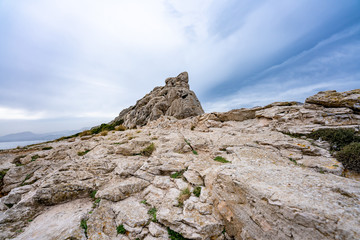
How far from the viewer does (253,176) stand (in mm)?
6234

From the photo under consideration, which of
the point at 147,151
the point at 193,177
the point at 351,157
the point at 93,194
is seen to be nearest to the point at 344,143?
the point at 351,157

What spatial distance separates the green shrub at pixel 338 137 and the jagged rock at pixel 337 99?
503 cm

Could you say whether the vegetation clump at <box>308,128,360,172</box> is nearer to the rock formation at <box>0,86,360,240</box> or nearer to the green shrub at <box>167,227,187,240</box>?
the rock formation at <box>0,86,360,240</box>

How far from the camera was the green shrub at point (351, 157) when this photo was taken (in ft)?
24.2

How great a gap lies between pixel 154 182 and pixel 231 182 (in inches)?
203

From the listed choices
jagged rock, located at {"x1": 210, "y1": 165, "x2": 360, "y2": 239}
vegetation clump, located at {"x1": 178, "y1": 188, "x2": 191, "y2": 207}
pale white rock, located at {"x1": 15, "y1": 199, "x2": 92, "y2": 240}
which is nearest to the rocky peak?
vegetation clump, located at {"x1": 178, "y1": 188, "x2": 191, "y2": 207}

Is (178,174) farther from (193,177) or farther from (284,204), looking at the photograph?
(284,204)

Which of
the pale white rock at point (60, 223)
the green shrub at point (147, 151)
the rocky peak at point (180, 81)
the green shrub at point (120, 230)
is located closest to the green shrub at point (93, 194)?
the pale white rock at point (60, 223)

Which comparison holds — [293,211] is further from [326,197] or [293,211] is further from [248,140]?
[248,140]

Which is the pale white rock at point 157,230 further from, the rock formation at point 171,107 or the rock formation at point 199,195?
the rock formation at point 171,107

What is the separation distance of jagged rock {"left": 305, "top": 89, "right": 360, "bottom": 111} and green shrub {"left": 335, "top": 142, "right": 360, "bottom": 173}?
8384 mm

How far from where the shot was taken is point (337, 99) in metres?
14.0

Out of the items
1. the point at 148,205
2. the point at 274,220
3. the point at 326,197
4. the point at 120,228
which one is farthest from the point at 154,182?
the point at 326,197

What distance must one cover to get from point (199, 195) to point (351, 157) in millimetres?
9204
